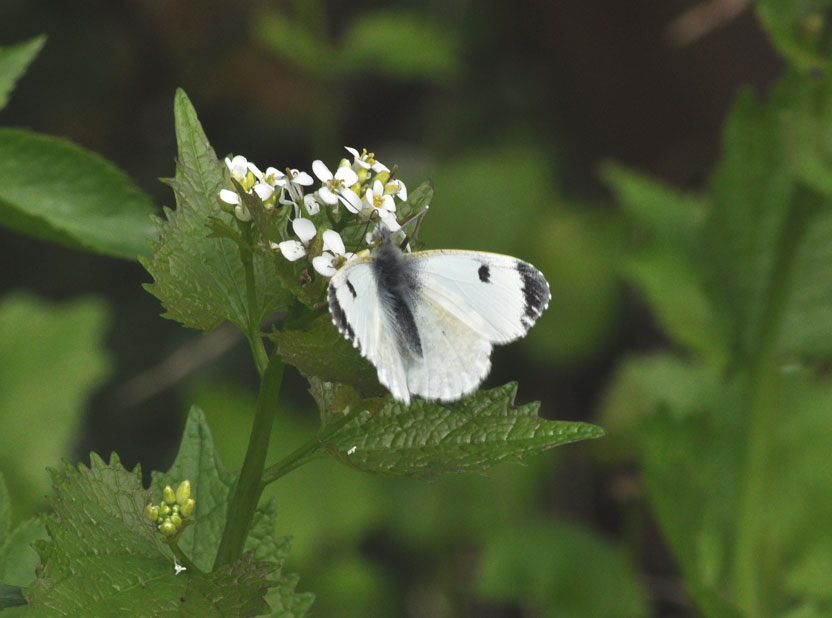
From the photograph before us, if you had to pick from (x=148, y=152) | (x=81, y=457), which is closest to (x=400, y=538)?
(x=81, y=457)

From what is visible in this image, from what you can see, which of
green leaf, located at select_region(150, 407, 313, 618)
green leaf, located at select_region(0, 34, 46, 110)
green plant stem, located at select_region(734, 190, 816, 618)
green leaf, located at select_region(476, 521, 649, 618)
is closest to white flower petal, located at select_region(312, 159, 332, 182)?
green leaf, located at select_region(150, 407, 313, 618)

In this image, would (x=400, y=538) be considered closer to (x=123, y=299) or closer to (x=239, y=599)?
(x=123, y=299)

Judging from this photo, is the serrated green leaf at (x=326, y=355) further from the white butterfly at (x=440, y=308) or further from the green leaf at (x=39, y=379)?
the green leaf at (x=39, y=379)

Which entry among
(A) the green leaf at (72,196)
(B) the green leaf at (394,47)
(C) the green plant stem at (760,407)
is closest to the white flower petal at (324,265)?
(A) the green leaf at (72,196)

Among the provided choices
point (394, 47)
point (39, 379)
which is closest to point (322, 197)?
point (39, 379)

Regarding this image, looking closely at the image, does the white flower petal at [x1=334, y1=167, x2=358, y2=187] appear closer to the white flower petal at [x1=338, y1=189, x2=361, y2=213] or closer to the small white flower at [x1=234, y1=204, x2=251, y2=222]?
the white flower petal at [x1=338, y1=189, x2=361, y2=213]

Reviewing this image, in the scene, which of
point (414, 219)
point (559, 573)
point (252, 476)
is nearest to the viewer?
point (252, 476)

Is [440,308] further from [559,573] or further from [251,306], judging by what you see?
[559,573]
